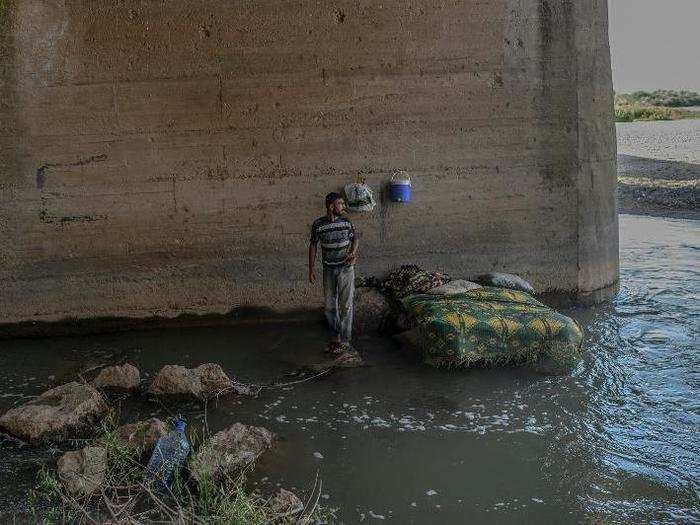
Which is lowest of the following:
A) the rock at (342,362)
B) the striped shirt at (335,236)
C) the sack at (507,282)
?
the rock at (342,362)

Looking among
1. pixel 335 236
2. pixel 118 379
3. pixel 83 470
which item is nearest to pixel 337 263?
pixel 335 236

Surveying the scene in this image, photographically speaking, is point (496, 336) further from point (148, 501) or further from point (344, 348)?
point (148, 501)

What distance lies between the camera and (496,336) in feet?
21.6

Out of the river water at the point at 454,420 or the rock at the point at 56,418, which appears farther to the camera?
the rock at the point at 56,418

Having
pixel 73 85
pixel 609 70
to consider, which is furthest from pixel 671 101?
pixel 73 85

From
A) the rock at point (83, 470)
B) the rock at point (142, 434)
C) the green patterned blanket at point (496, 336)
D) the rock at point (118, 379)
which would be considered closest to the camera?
the rock at point (83, 470)

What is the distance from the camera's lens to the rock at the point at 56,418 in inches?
209

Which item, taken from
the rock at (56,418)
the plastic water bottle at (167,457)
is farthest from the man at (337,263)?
the plastic water bottle at (167,457)

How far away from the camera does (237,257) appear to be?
26.5 feet

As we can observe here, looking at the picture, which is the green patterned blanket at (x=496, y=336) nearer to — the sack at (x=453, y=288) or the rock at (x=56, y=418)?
the sack at (x=453, y=288)

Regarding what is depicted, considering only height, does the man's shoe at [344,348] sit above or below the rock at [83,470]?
above

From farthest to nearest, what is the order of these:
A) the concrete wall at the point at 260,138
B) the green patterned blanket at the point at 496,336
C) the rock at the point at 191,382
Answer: the concrete wall at the point at 260,138 → the green patterned blanket at the point at 496,336 → the rock at the point at 191,382

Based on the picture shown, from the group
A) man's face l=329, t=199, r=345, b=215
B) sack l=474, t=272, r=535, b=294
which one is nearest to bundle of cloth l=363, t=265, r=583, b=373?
sack l=474, t=272, r=535, b=294

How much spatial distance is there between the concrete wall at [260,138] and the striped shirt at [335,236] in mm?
1086
